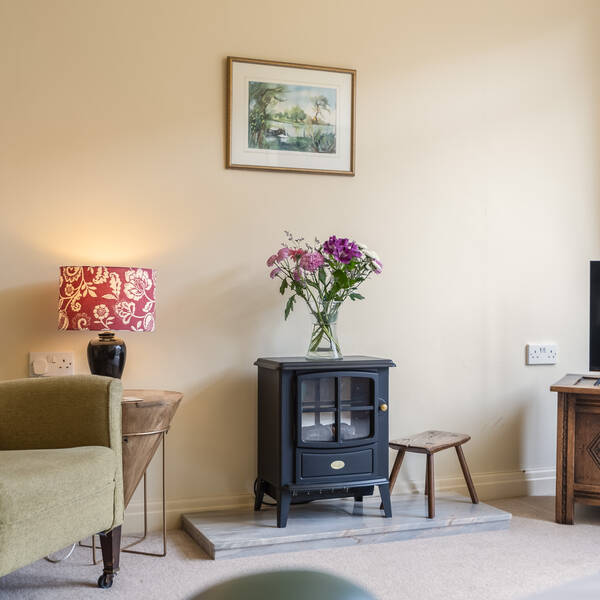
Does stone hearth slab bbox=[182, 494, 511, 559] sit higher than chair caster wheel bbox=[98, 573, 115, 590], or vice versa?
stone hearth slab bbox=[182, 494, 511, 559]

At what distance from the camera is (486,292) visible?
370cm

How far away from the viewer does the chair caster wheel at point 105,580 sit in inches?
98.1

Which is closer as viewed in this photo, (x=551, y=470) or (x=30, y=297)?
(x=30, y=297)

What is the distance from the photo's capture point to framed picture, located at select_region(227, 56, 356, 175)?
10.8ft

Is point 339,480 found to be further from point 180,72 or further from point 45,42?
point 45,42

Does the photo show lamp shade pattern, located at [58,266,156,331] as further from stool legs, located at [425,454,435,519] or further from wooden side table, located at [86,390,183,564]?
stool legs, located at [425,454,435,519]

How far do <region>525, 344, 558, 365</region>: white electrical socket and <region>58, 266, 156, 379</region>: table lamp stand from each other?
1.96m

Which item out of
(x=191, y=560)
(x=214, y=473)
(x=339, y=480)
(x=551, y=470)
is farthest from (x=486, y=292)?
(x=191, y=560)

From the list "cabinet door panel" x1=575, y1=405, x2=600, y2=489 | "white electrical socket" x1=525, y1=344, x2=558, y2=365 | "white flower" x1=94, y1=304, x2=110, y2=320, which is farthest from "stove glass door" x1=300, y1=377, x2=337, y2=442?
"white electrical socket" x1=525, y1=344, x2=558, y2=365

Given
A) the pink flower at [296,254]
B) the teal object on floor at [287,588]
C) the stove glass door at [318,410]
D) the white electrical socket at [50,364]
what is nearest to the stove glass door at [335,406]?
the stove glass door at [318,410]

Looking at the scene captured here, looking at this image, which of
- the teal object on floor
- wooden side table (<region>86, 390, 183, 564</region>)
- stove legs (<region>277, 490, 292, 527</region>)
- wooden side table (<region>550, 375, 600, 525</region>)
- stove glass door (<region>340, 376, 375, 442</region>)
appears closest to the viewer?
the teal object on floor

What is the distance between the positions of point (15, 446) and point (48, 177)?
113 cm

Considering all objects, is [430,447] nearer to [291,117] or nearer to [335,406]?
[335,406]

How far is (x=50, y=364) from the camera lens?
9.97ft
